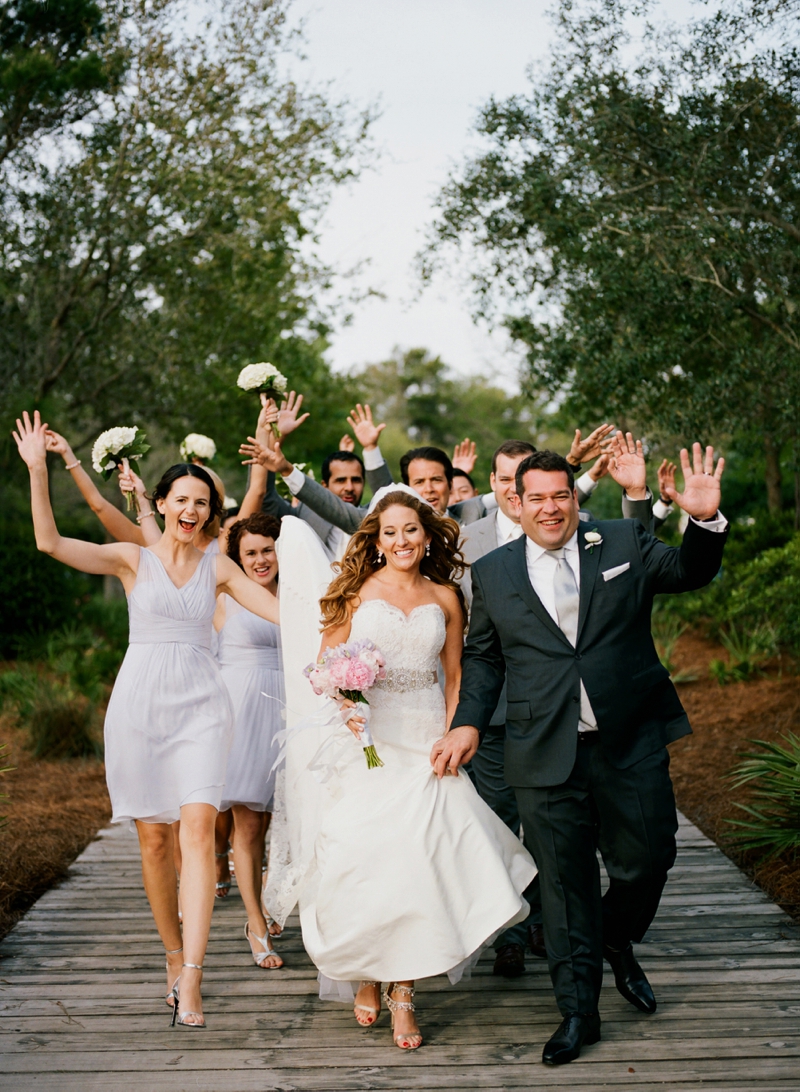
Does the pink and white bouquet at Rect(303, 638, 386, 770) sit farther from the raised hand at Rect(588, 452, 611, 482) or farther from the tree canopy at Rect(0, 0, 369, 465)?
the tree canopy at Rect(0, 0, 369, 465)

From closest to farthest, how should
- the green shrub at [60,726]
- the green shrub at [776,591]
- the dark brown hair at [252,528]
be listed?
the dark brown hair at [252,528] → the green shrub at [776,591] → the green shrub at [60,726]

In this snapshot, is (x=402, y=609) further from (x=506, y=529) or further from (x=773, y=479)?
(x=773, y=479)

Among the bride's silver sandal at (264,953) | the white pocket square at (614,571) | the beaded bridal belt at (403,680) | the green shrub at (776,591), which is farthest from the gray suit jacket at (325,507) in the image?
the green shrub at (776,591)

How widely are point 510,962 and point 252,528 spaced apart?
102 inches

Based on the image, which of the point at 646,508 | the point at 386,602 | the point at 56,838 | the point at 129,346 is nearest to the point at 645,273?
the point at 646,508

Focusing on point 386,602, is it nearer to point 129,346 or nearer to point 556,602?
point 556,602

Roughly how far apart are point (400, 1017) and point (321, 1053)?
336 mm

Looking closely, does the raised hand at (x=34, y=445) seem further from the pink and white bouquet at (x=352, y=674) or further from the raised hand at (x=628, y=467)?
the raised hand at (x=628, y=467)

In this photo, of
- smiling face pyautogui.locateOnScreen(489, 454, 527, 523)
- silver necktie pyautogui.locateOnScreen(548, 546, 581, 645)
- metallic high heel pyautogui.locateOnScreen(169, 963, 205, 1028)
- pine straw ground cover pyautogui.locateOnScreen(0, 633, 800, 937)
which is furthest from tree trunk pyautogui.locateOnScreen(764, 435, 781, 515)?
metallic high heel pyautogui.locateOnScreen(169, 963, 205, 1028)

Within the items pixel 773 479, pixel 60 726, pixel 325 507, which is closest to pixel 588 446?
pixel 325 507

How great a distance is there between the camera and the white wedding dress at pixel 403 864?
4.30 metres

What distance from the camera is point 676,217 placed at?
995 cm

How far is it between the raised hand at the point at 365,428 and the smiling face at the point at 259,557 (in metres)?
0.99

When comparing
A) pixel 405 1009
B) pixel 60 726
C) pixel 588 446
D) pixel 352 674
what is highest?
pixel 588 446
